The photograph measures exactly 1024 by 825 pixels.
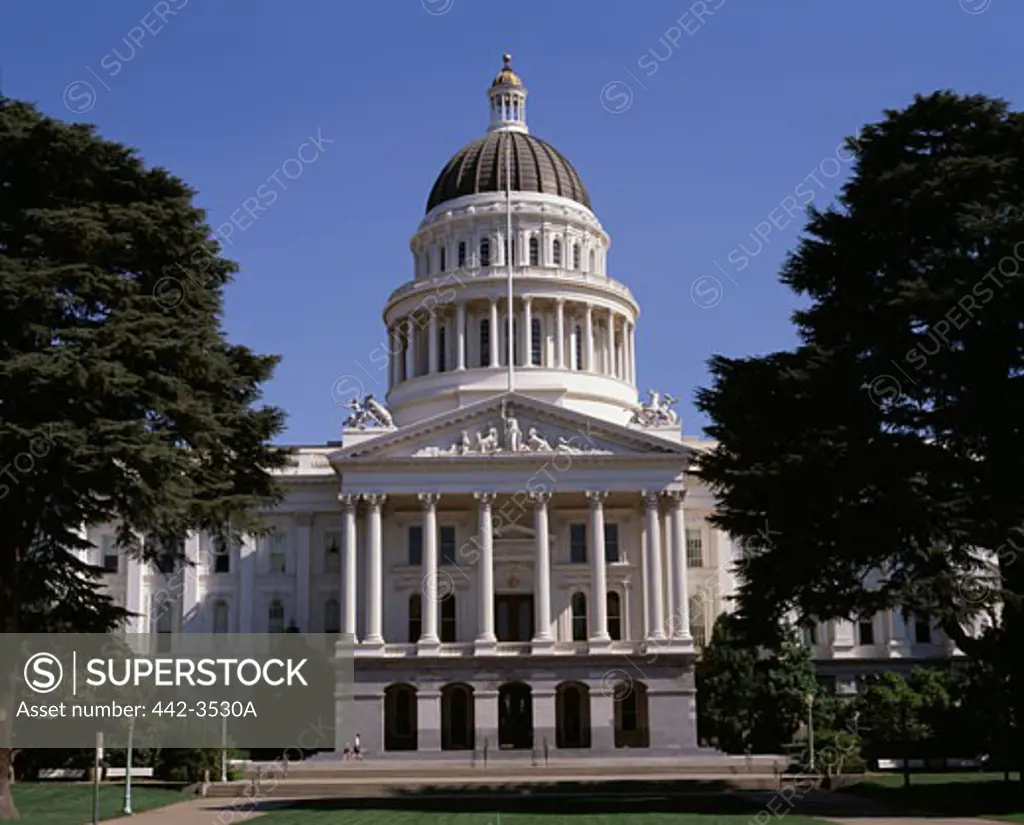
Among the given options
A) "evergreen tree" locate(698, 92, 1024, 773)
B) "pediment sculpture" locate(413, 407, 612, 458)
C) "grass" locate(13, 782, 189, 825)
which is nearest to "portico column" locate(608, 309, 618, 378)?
"pediment sculpture" locate(413, 407, 612, 458)

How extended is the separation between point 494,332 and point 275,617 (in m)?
21.6

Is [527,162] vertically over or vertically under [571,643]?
over

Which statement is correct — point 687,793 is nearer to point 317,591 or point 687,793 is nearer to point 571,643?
point 571,643

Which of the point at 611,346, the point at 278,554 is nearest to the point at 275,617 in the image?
the point at 278,554

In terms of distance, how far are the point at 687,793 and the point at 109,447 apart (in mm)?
23845

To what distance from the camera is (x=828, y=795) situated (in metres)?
43.8

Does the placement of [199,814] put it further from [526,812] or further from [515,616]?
[515,616]

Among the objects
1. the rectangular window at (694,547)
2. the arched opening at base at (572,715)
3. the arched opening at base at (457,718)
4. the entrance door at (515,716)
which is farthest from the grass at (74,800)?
the rectangular window at (694,547)

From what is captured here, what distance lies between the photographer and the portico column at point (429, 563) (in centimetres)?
7138

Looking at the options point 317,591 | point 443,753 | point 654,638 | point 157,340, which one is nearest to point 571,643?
point 654,638

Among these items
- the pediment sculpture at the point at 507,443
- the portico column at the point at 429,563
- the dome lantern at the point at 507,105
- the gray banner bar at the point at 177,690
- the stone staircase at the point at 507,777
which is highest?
the dome lantern at the point at 507,105

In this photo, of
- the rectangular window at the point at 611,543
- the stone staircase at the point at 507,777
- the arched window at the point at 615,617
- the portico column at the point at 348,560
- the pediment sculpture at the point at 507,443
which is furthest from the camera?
the rectangular window at the point at 611,543

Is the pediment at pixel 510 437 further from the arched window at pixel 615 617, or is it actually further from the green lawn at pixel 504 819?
the green lawn at pixel 504 819

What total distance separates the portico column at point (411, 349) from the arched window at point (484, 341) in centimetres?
455
